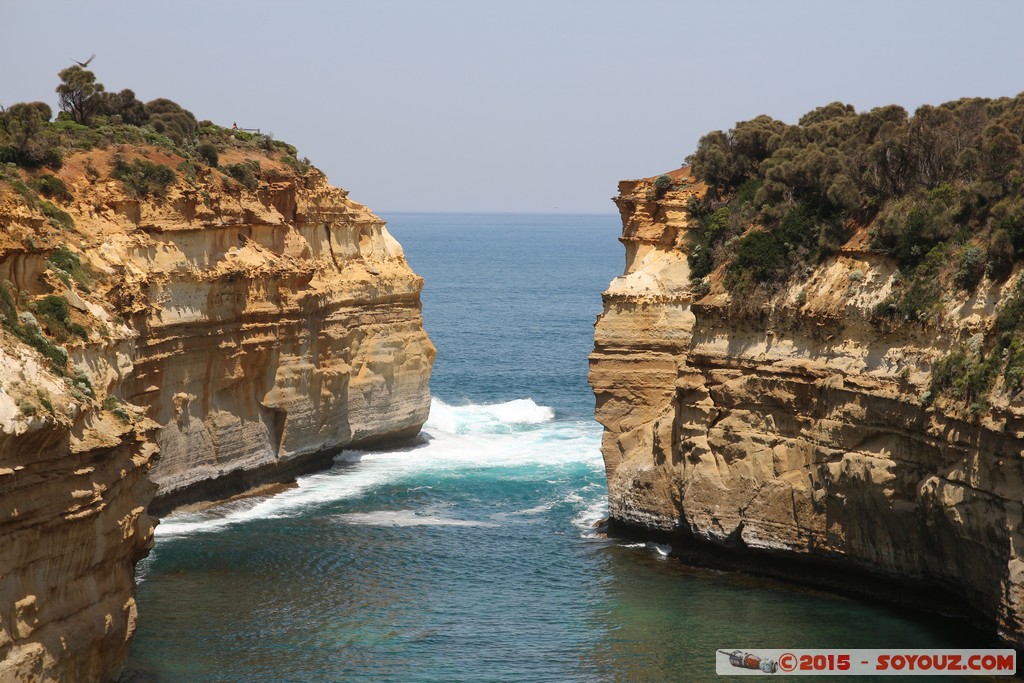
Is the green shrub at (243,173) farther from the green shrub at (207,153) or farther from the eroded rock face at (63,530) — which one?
the eroded rock face at (63,530)

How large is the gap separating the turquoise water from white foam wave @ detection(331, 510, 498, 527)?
0.09 m

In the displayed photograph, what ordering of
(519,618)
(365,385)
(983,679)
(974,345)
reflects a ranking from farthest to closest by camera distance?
(365,385) → (519,618) → (974,345) → (983,679)

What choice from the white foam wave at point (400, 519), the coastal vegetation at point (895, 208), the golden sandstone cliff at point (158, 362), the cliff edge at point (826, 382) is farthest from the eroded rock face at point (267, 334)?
the coastal vegetation at point (895, 208)

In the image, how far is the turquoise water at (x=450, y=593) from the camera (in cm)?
3170

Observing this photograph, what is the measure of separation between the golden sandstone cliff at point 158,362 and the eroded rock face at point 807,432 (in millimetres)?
11526

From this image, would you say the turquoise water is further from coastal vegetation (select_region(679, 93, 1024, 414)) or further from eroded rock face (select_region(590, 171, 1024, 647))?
coastal vegetation (select_region(679, 93, 1024, 414))

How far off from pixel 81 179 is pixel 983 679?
93.4 ft

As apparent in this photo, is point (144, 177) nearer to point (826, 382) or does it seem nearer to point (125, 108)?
point (125, 108)

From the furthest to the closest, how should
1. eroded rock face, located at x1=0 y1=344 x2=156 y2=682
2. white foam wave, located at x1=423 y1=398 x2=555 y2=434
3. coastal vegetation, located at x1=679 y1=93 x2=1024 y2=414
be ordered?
white foam wave, located at x1=423 y1=398 x2=555 y2=434 → coastal vegetation, located at x1=679 y1=93 x2=1024 y2=414 → eroded rock face, located at x1=0 y1=344 x2=156 y2=682

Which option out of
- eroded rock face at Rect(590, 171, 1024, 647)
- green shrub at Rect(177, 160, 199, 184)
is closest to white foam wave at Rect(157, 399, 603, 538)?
green shrub at Rect(177, 160, 199, 184)

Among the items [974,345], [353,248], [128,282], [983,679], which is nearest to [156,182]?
[128,282]

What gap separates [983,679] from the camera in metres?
30.1

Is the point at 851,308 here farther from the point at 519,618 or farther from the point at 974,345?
the point at 519,618

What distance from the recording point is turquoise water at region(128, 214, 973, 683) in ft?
104
